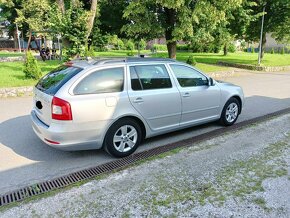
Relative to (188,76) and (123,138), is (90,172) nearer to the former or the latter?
(123,138)

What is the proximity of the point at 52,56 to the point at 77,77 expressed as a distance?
19891 mm

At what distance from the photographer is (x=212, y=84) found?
5324mm

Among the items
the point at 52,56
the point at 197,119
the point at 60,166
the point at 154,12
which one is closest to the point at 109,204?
the point at 60,166

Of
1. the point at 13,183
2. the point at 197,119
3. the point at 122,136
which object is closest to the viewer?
the point at 13,183

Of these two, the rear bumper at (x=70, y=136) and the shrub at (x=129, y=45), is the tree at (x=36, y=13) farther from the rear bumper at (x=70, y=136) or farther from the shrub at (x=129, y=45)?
the shrub at (x=129, y=45)

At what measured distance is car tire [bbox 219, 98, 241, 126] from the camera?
18.6 feet

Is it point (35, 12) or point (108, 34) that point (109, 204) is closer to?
point (35, 12)

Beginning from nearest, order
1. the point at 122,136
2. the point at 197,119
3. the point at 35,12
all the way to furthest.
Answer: the point at 122,136, the point at 197,119, the point at 35,12

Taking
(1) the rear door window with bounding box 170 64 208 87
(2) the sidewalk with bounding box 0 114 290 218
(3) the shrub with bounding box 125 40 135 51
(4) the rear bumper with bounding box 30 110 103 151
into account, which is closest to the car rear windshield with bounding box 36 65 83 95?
(4) the rear bumper with bounding box 30 110 103 151

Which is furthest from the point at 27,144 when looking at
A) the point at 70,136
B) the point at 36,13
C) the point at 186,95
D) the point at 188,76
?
the point at 36,13

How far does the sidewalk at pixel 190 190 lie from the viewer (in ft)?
9.44

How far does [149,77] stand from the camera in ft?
14.8

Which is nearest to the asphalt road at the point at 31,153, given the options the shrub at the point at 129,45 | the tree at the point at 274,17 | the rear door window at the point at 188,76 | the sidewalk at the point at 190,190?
the sidewalk at the point at 190,190

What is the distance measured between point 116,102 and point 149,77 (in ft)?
2.72
